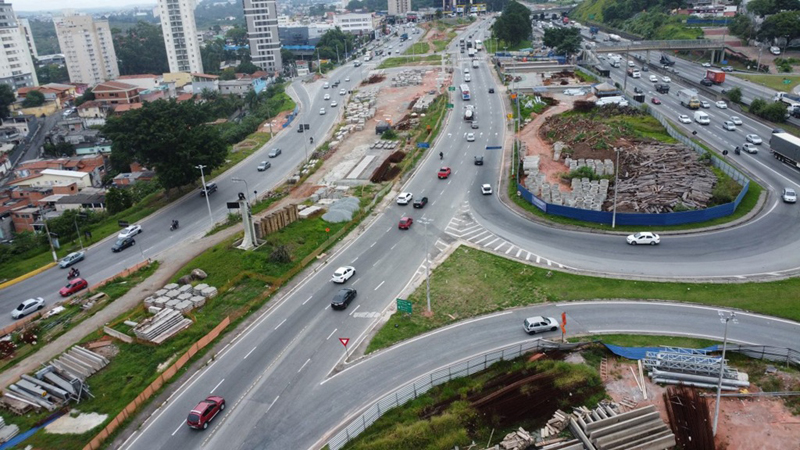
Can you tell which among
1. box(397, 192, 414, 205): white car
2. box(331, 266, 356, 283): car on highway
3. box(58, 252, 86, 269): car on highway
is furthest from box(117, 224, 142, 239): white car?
box(397, 192, 414, 205): white car

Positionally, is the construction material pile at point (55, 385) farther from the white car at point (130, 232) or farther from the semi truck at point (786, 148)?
the semi truck at point (786, 148)

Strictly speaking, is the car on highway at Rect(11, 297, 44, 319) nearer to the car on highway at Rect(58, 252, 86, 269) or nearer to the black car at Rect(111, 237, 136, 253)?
the car on highway at Rect(58, 252, 86, 269)

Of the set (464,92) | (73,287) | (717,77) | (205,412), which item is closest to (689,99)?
(717,77)

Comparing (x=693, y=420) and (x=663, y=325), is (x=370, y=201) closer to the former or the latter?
(x=663, y=325)

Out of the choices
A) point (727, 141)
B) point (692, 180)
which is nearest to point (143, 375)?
point (692, 180)

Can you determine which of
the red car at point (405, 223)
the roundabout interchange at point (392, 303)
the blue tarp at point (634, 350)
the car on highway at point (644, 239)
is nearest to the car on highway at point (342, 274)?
the roundabout interchange at point (392, 303)

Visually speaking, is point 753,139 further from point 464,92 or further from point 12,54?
point 12,54
